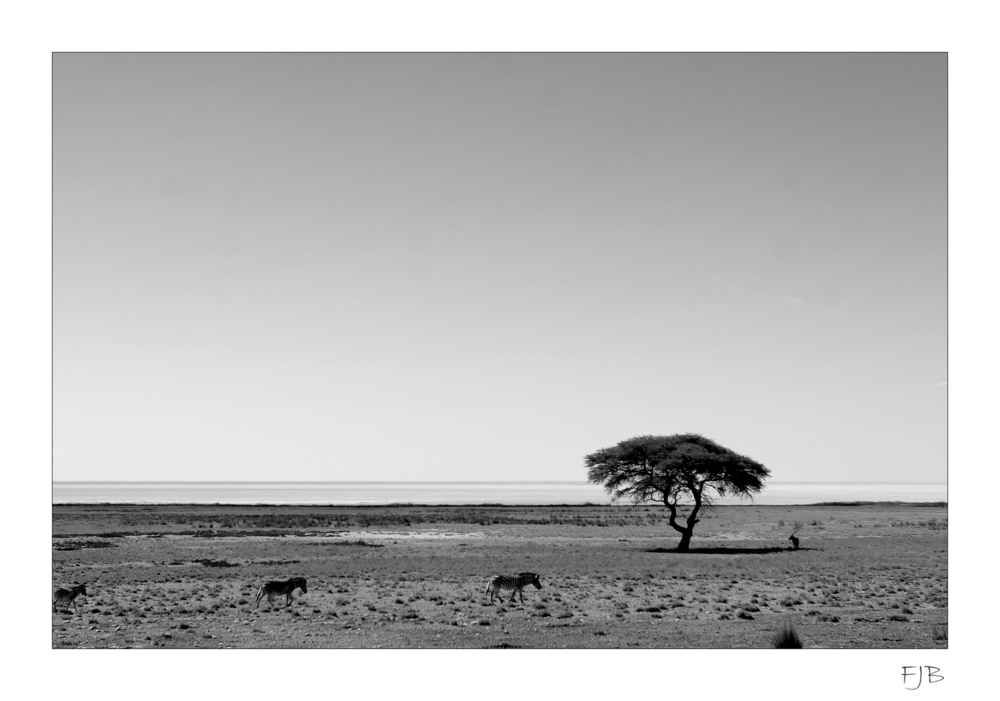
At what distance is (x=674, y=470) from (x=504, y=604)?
2000cm

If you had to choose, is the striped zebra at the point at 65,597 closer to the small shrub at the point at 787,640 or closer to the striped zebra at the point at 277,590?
the striped zebra at the point at 277,590

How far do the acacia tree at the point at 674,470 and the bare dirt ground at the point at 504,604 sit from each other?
310 centimetres

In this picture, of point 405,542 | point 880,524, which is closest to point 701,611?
point 405,542

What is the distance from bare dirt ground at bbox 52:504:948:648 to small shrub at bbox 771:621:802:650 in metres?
0.39

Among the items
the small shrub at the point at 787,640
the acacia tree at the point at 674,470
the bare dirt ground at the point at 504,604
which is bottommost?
the bare dirt ground at the point at 504,604

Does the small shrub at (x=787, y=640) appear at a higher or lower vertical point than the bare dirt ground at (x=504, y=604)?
higher

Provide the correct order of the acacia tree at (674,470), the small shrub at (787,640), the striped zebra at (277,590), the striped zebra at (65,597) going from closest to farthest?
the small shrub at (787,640) < the striped zebra at (65,597) < the striped zebra at (277,590) < the acacia tree at (674,470)

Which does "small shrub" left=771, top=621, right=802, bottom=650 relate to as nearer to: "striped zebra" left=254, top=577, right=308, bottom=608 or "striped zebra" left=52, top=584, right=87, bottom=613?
"striped zebra" left=254, top=577, right=308, bottom=608

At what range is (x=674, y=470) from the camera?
39031mm

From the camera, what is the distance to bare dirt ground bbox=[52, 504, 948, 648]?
59.9ft

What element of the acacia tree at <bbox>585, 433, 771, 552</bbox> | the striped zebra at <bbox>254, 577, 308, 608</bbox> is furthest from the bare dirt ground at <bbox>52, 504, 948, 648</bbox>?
the acacia tree at <bbox>585, 433, 771, 552</bbox>

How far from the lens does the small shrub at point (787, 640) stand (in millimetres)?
17094

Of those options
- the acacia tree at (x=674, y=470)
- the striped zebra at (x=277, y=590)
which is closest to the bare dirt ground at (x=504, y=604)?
the striped zebra at (x=277, y=590)

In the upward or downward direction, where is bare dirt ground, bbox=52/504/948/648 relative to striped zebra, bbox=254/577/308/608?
downward
